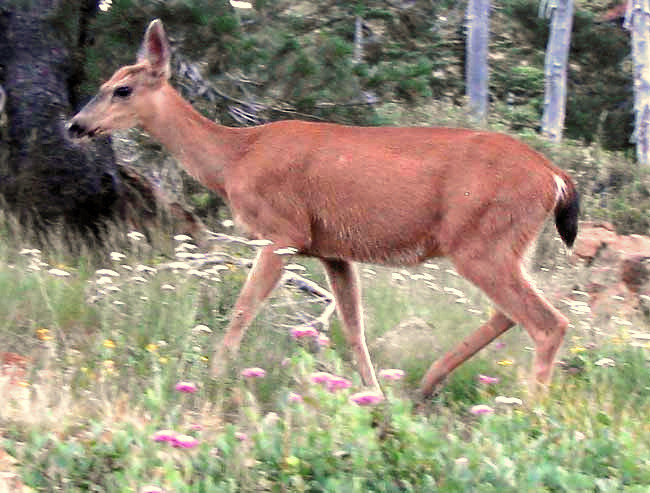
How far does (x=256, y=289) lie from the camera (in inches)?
289

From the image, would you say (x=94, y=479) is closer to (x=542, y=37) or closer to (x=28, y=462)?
(x=28, y=462)

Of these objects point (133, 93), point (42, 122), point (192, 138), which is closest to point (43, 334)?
point (192, 138)

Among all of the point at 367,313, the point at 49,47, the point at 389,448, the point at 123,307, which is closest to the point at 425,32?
the point at 49,47

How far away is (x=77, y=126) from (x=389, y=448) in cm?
404

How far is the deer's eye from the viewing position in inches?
318

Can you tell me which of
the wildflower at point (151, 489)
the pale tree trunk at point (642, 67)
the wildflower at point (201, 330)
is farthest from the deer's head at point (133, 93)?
the pale tree trunk at point (642, 67)

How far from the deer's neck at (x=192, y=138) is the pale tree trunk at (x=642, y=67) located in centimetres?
1450

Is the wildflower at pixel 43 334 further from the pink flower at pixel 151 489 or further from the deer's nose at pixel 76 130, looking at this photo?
the pink flower at pixel 151 489

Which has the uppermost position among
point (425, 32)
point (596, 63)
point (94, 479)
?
point (94, 479)

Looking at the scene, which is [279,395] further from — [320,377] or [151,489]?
[151,489]

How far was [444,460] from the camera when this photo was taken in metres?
4.67

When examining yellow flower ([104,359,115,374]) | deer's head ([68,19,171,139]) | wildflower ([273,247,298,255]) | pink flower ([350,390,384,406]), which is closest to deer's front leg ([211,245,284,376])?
wildflower ([273,247,298,255])

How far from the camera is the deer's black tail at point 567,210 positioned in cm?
734

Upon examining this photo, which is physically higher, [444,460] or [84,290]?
[444,460]
